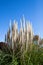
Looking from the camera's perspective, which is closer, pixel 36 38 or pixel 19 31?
Result: pixel 19 31

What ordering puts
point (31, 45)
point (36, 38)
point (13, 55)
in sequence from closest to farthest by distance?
1. point (13, 55)
2. point (31, 45)
3. point (36, 38)

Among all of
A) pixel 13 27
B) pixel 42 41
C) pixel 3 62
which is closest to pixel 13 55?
pixel 3 62

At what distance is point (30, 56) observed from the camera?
324 inches

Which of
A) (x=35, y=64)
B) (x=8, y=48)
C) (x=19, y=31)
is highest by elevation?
(x=19, y=31)

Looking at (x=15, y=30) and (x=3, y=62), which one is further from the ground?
(x=15, y=30)

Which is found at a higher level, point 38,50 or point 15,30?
point 15,30

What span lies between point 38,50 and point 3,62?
1462 mm

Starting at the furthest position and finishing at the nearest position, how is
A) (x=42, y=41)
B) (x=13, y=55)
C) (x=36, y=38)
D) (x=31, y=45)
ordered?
1. (x=36, y=38)
2. (x=42, y=41)
3. (x=31, y=45)
4. (x=13, y=55)

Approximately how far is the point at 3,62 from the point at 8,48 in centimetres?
59

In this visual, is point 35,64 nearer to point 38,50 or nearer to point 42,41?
point 38,50

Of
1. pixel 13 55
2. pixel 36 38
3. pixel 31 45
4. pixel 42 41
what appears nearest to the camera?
pixel 13 55

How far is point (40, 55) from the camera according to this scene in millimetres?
8422

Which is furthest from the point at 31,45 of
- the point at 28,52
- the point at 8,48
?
the point at 8,48

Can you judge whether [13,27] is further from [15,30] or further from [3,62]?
[3,62]
